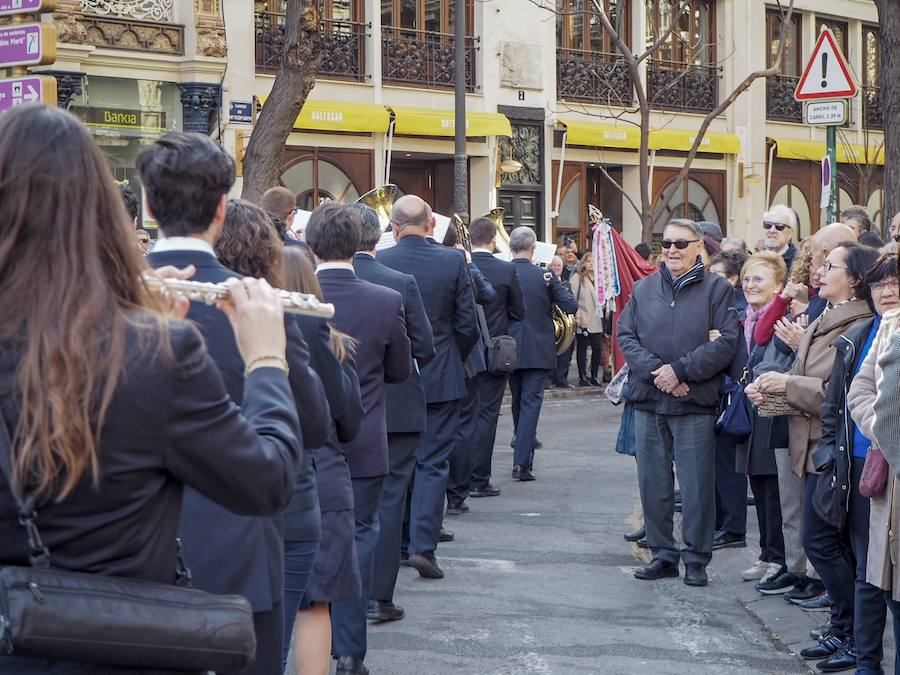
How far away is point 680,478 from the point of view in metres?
8.54

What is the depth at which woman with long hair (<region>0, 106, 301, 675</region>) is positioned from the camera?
246 centimetres

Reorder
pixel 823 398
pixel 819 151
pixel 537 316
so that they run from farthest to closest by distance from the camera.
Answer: pixel 819 151 → pixel 537 316 → pixel 823 398

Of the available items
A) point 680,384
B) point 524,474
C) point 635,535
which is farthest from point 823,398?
point 524,474

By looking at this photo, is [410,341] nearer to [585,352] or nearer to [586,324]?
[586,324]

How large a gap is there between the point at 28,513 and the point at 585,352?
19.0 metres

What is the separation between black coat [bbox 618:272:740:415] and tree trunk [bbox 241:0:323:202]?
8124 mm

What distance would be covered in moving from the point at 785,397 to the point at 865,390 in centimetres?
161

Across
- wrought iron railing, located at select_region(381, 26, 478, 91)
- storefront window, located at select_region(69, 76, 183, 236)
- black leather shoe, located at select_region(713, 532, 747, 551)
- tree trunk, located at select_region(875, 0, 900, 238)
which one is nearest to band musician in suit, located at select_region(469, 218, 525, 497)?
black leather shoe, located at select_region(713, 532, 747, 551)

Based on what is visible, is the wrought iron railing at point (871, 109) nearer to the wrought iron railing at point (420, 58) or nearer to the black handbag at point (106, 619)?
the wrought iron railing at point (420, 58)

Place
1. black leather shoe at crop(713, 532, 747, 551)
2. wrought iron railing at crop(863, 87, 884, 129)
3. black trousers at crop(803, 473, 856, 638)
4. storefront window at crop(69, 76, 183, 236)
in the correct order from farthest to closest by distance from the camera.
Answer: wrought iron railing at crop(863, 87, 884, 129), storefront window at crop(69, 76, 183, 236), black leather shoe at crop(713, 532, 747, 551), black trousers at crop(803, 473, 856, 638)

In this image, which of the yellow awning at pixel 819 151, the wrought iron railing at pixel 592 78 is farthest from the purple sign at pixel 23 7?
the yellow awning at pixel 819 151

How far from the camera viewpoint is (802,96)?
41.2ft

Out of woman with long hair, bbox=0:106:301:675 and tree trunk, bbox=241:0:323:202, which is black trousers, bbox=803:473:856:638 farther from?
tree trunk, bbox=241:0:323:202

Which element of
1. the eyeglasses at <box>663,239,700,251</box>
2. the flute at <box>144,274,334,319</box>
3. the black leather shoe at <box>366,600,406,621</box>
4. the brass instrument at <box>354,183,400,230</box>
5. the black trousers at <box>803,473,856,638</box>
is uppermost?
the brass instrument at <box>354,183,400,230</box>
